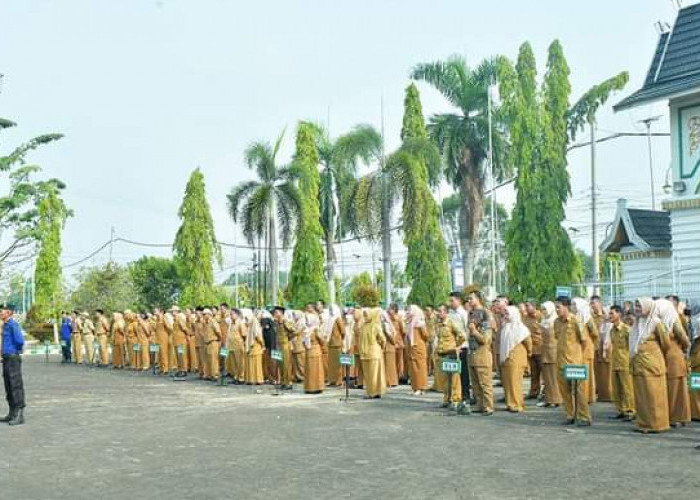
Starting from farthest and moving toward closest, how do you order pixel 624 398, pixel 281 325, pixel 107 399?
pixel 281 325 < pixel 107 399 < pixel 624 398

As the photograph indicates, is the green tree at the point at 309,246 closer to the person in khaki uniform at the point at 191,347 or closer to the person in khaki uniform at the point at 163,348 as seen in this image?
the person in khaki uniform at the point at 163,348

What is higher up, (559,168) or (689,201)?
(559,168)

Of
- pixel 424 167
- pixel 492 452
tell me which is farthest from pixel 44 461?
pixel 424 167

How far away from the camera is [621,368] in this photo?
14.0 metres

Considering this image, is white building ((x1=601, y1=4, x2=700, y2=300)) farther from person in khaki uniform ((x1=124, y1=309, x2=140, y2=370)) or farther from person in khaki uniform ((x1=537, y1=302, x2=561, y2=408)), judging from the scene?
person in khaki uniform ((x1=124, y1=309, x2=140, y2=370))

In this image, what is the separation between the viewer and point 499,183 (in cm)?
4134

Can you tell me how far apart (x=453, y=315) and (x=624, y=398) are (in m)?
3.22

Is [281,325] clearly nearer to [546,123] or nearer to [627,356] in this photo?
[627,356]

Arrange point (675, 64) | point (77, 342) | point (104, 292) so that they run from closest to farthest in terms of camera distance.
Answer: point (675, 64)
point (77, 342)
point (104, 292)

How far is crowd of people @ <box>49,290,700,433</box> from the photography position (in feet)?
42.3

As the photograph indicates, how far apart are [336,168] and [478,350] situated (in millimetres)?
24328

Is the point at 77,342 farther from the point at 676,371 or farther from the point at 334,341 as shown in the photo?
the point at 676,371

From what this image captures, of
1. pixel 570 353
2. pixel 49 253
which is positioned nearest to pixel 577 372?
pixel 570 353

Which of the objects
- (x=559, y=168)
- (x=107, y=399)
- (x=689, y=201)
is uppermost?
(x=559, y=168)
